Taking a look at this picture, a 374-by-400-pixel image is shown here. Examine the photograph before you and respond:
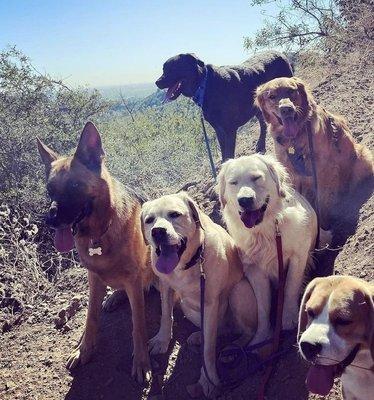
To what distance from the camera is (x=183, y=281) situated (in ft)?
11.5

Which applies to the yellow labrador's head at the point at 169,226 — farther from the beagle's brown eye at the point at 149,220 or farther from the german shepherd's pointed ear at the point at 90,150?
the german shepherd's pointed ear at the point at 90,150

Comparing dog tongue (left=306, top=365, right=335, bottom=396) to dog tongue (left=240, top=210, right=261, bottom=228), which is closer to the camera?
dog tongue (left=306, top=365, right=335, bottom=396)

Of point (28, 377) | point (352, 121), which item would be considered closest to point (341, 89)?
point (352, 121)

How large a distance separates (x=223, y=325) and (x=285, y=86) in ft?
8.56

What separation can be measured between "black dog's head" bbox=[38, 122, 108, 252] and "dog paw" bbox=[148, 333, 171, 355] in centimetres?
115

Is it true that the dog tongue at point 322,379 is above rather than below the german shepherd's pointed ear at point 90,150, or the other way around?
below

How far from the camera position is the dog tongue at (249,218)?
3436 millimetres

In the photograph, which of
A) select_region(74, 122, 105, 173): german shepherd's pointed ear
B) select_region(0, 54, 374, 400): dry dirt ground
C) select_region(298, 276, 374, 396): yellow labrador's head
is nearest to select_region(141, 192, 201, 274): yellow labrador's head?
select_region(74, 122, 105, 173): german shepherd's pointed ear

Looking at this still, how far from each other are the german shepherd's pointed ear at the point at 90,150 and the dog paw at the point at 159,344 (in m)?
1.54

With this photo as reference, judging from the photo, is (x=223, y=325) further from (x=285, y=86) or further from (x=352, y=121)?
(x=352, y=121)

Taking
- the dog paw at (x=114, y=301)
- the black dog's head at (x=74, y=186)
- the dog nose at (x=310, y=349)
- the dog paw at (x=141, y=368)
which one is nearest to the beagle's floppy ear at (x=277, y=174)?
the black dog's head at (x=74, y=186)

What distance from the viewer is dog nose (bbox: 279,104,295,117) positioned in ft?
15.1

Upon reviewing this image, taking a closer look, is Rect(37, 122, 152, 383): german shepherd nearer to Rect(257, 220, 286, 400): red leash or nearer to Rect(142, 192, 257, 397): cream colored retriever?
Rect(142, 192, 257, 397): cream colored retriever

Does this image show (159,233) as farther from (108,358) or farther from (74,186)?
(108,358)
